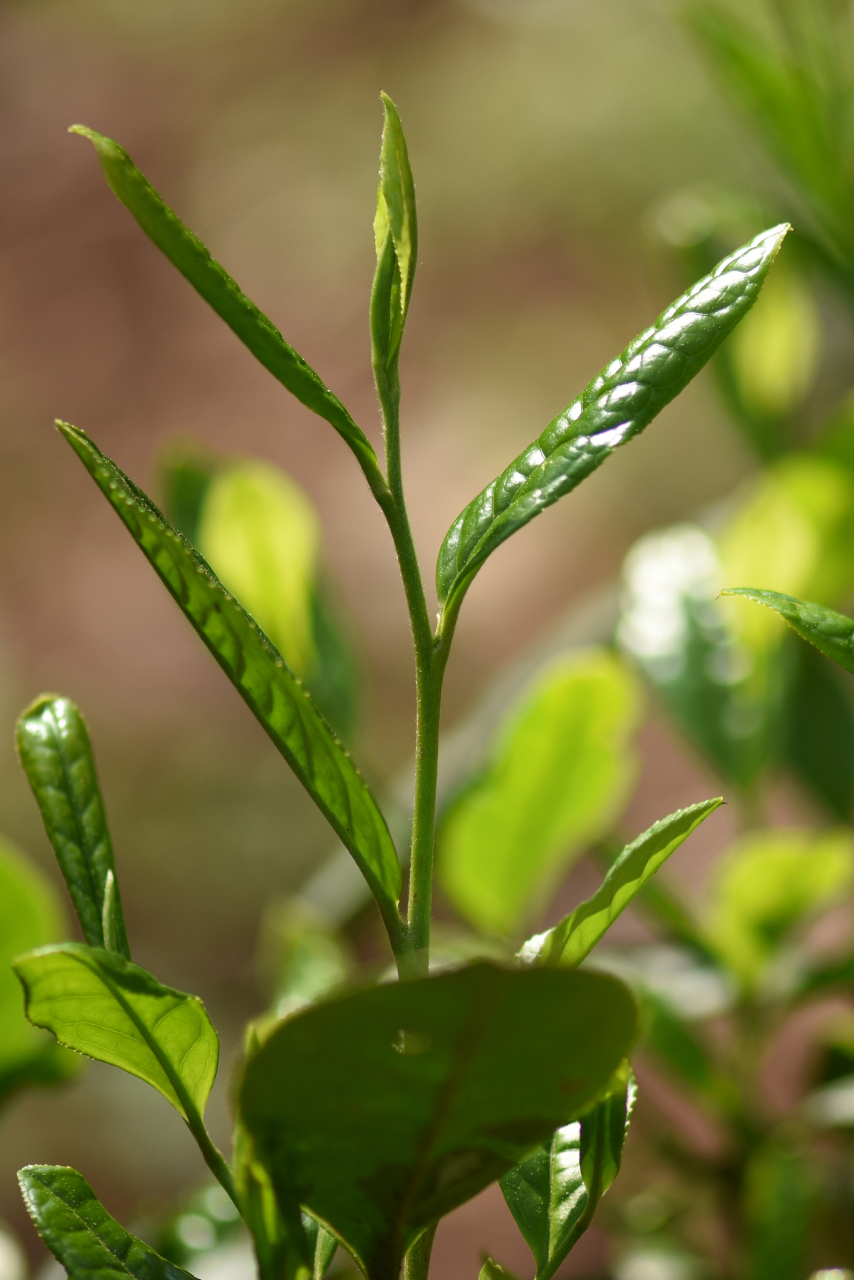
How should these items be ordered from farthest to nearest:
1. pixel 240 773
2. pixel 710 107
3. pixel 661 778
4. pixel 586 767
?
pixel 710 107 < pixel 240 773 < pixel 661 778 < pixel 586 767

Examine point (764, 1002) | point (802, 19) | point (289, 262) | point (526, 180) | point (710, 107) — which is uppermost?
point (289, 262)

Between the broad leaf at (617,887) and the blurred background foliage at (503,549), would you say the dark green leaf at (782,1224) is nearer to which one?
the blurred background foliage at (503,549)

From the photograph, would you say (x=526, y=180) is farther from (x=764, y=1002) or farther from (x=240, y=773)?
(x=764, y=1002)

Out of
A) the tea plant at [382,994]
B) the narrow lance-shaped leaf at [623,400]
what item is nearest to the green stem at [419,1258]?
the tea plant at [382,994]

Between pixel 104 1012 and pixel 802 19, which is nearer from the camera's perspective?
pixel 104 1012

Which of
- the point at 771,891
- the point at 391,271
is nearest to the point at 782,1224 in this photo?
the point at 771,891

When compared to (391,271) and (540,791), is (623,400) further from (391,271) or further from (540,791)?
(540,791)

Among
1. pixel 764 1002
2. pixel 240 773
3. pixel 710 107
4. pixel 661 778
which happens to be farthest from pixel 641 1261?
pixel 710 107
